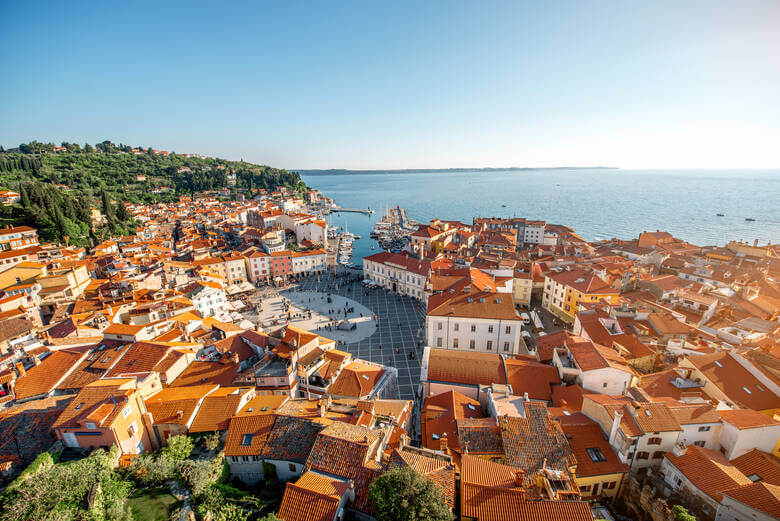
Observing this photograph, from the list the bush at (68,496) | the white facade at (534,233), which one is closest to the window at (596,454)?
the bush at (68,496)

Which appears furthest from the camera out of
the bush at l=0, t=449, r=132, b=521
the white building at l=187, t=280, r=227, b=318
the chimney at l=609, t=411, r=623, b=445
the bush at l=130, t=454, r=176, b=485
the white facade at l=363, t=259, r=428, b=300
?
the white facade at l=363, t=259, r=428, b=300

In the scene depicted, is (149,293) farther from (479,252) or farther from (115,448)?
(479,252)

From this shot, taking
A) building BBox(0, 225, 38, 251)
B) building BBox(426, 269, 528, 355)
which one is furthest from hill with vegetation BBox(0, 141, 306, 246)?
building BBox(426, 269, 528, 355)

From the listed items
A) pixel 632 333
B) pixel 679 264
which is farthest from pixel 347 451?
pixel 679 264

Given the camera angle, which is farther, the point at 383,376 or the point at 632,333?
the point at 632,333

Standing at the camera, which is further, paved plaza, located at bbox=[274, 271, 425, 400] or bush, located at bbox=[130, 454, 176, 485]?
paved plaza, located at bbox=[274, 271, 425, 400]

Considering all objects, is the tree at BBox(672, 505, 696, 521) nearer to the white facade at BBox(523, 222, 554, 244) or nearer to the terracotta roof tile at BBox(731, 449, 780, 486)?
the terracotta roof tile at BBox(731, 449, 780, 486)

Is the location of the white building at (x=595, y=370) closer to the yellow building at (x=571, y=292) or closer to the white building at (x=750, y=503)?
the white building at (x=750, y=503)
